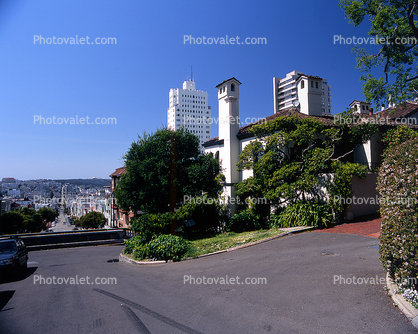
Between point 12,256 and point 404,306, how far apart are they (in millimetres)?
12891

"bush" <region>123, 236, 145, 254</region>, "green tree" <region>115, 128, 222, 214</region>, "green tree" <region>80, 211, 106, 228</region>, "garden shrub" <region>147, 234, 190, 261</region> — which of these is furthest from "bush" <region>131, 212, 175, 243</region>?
"green tree" <region>80, 211, 106, 228</region>

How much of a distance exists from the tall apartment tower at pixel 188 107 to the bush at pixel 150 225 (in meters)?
124

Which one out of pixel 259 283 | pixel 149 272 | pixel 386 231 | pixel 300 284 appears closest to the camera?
pixel 386 231

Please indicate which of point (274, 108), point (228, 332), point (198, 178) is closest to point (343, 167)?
point (198, 178)

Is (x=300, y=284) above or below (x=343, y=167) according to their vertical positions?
below

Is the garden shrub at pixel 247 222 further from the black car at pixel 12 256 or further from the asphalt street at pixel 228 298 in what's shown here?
the black car at pixel 12 256

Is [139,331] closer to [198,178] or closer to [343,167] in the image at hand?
[343,167]

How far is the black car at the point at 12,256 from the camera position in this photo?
1074 cm

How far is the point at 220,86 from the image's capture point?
24266 mm

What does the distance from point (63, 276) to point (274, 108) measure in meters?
111

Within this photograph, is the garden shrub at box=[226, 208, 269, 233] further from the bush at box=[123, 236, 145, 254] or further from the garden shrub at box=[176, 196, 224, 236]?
the bush at box=[123, 236, 145, 254]

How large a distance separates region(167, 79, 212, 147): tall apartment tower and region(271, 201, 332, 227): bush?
12389 centimetres

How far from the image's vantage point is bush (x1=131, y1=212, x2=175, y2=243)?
15796 millimetres

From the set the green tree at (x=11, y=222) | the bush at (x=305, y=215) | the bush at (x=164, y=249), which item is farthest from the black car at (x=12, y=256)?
the green tree at (x=11, y=222)
